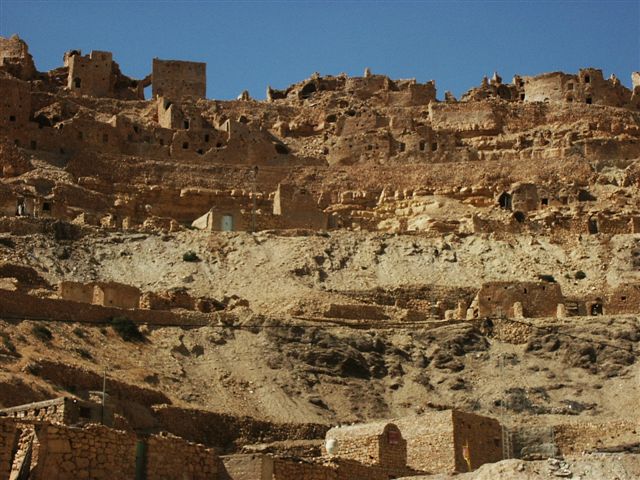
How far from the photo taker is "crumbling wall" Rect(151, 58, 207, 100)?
65812 millimetres

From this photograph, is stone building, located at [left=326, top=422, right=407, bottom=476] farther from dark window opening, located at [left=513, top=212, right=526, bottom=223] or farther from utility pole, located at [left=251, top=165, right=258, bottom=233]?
dark window opening, located at [left=513, top=212, right=526, bottom=223]

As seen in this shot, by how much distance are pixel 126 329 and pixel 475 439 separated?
12.7 m

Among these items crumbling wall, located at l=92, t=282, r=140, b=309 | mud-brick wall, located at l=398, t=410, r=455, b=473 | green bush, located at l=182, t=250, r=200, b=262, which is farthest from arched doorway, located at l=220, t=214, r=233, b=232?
mud-brick wall, located at l=398, t=410, r=455, b=473

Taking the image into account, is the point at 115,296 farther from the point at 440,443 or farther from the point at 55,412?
the point at 55,412

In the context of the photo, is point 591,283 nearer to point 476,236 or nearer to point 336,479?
point 476,236

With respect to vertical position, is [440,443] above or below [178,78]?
below

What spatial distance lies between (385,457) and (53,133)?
38056 mm

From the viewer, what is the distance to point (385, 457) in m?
18.6

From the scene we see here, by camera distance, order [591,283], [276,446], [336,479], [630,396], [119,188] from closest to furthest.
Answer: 1. [336,479]
2. [276,446]
3. [630,396]
4. [591,283]
5. [119,188]

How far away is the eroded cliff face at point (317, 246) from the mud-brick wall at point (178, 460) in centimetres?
470

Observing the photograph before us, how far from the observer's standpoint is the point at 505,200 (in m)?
52.3

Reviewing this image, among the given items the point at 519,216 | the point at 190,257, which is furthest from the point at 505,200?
the point at 190,257

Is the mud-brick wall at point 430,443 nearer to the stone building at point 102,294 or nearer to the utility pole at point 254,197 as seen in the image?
the stone building at point 102,294

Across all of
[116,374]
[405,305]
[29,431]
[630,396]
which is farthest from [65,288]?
[29,431]
